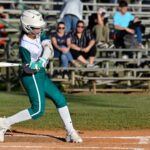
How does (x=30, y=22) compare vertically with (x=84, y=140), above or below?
above

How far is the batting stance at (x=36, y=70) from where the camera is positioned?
29.0 ft

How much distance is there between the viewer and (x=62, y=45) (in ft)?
55.1

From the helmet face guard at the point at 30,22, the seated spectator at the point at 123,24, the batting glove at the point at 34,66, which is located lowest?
the seated spectator at the point at 123,24

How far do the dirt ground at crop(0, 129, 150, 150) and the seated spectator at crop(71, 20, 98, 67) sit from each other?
22.0ft

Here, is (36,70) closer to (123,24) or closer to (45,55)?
(45,55)

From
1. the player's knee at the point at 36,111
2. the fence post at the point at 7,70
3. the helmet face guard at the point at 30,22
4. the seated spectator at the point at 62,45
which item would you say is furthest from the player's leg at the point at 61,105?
the fence post at the point at 7,70

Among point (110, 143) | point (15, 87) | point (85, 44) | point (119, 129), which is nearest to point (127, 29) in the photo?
point (85, 44)

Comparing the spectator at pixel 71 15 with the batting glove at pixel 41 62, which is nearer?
the batting glove at pixel 41 62

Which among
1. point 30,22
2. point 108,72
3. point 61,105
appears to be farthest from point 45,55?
point 108,72

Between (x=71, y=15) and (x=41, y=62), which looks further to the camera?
(x=71, y=15)

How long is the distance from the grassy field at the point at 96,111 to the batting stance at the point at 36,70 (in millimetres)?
1583

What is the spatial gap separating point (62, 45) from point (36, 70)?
801 centimetres

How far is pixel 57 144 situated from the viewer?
8820 millimetres

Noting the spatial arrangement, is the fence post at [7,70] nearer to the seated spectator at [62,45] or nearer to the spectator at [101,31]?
the seated spectator at [62,45]
